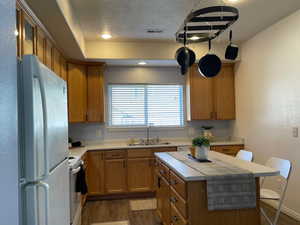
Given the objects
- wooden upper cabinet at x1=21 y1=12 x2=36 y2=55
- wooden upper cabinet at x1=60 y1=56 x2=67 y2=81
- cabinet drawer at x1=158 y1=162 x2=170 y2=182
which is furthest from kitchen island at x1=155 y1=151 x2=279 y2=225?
wooden upper cabinet at x1=60 y1=56 x2=67 y2=81

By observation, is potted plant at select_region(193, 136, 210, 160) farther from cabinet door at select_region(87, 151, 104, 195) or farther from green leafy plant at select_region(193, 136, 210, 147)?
cabinet door at select_region(87, 151, 104, 195)

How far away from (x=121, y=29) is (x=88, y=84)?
4.26 feet

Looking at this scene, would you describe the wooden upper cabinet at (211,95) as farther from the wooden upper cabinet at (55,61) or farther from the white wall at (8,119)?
the white wall at (8,119)

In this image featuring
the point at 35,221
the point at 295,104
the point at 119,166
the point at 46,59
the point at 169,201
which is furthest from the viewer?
the point at 119,166

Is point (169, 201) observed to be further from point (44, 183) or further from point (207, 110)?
point (207, 110)

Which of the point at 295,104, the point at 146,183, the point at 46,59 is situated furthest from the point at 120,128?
the point at 295,104

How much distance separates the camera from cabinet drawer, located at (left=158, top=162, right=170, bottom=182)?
279 centimetres

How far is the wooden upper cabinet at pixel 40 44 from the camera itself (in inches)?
102

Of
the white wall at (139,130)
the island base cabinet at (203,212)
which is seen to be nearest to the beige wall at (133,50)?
the white wall at (139,130)

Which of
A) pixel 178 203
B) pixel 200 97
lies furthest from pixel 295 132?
pixel 178 203

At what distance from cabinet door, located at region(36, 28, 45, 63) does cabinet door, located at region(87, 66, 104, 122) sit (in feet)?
5.98

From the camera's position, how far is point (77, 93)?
4508mm

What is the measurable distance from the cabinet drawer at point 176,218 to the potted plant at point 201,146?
618 millimetres

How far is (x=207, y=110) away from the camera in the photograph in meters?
4.98
